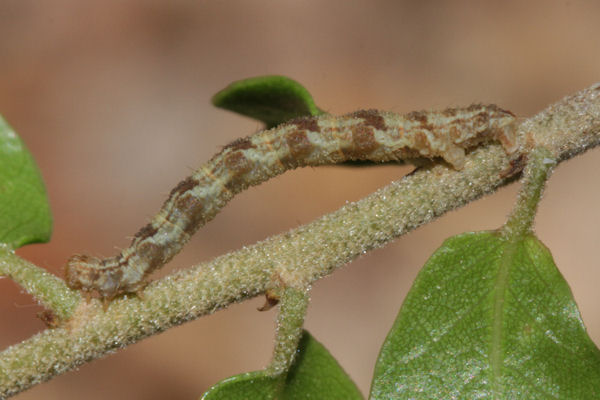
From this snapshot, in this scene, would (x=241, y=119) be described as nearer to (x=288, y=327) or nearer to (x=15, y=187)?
(x=15, y=187)

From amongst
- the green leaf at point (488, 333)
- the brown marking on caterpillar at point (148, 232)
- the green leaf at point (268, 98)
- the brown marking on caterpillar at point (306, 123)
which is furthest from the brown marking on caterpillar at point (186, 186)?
the green leaf at point (488, 333)

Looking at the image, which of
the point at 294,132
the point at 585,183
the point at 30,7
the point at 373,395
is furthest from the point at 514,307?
the point at 30,7

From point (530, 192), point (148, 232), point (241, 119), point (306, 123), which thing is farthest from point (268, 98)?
point (241, 119)

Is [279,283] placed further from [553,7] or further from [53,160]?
[553,7]

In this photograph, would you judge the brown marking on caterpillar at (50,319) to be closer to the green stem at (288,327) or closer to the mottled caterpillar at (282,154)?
the mottled caterpillar at (282,154)

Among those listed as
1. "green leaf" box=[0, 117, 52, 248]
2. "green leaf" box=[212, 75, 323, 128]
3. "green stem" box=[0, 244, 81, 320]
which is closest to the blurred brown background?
"green leaf" box=[212, 75, 323, 128]
